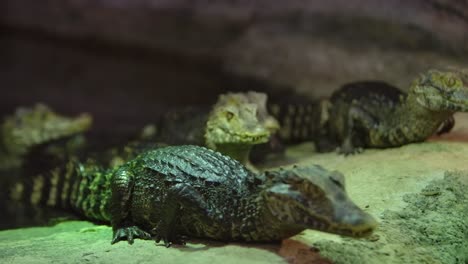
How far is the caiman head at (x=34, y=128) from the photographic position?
9.48 m

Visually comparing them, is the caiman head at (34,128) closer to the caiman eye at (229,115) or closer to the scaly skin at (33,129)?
the scaly skin at (33,129)

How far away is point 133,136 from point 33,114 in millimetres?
2080

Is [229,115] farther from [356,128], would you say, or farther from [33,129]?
[33,129]

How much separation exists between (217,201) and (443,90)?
9.79ft

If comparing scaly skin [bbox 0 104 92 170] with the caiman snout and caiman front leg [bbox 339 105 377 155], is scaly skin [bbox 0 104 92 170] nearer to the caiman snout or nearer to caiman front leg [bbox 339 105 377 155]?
caiman front leg [bbox 339 105 377 155]

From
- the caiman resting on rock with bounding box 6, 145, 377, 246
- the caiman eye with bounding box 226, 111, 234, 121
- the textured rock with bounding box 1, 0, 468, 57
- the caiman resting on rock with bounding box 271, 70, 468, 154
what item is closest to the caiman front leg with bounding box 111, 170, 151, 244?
the caiman resting on rock with bounding box 6, 145, 377, 246

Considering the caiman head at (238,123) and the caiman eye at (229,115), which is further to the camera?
the caiman eye at (229,115)

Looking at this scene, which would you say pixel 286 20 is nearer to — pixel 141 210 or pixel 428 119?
pixel 428 119

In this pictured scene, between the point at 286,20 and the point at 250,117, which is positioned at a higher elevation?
the point at 286,20

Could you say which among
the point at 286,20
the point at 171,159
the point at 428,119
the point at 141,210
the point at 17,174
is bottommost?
the point at 17,174

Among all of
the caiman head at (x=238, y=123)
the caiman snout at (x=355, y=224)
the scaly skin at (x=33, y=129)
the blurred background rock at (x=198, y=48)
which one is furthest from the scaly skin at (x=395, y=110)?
the scaly skin at (x=33, y=129)

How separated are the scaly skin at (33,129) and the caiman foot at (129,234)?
524cm

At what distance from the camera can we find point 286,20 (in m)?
9.10

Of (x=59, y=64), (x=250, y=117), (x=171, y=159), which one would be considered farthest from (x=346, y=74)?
(x=59, y=64)
